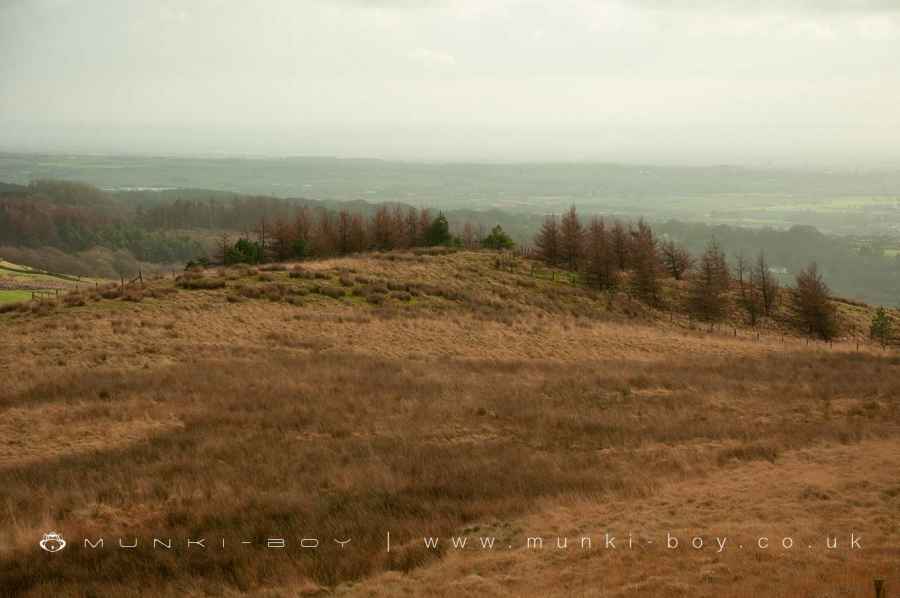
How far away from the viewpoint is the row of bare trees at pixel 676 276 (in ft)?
157

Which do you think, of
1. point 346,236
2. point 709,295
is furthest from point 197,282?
point 709,295

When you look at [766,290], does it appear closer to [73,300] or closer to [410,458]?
Answer: [410,458]

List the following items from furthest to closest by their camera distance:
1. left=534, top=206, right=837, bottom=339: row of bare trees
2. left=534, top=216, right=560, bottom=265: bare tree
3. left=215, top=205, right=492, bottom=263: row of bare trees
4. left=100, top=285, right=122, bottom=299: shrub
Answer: left=534, top=216, right=560, bottom=265: bare tree
left=215, top=205, right=492, bottom=263: row of bare trees
left=534, top=206, right=837, bottom=339: row of bare trees
left=100, top=285, right=122, bottom=299: shrub

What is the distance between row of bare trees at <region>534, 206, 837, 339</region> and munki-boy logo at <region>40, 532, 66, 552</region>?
4565cm

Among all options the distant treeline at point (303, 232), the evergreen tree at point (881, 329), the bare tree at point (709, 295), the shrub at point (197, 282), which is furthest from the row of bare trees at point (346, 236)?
the evergreen tree at point (881, 329)

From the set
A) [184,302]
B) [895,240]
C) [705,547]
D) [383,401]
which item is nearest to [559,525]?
[705,547]

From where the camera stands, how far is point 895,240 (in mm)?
135750

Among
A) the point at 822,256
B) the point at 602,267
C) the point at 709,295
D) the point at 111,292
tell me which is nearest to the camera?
the point at 111,292

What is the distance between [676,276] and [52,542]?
60899mm

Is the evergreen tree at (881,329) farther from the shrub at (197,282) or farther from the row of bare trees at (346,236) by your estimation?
the shrub at (197,282)

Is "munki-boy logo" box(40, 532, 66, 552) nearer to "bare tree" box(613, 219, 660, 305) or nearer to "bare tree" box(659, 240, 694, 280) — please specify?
"bare tree" box(613, 219, 660, 305)

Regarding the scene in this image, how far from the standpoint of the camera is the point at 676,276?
6319 centimetres

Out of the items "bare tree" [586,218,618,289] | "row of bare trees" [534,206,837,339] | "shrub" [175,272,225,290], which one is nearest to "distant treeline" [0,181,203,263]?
"row of bare trees" [534,206,837,339]

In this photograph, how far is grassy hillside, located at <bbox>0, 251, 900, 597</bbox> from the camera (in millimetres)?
8469
